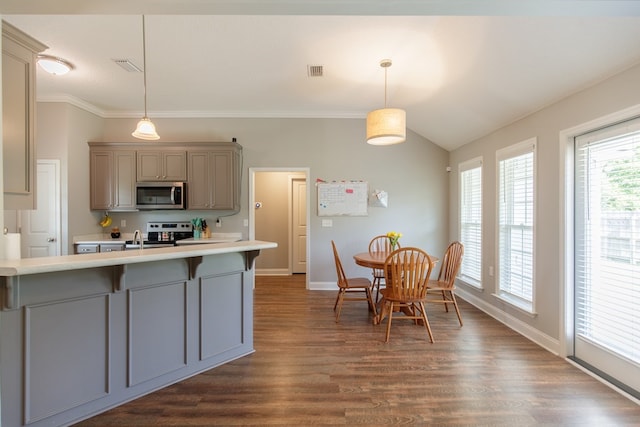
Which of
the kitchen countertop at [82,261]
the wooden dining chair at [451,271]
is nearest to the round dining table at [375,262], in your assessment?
the wooden dining chair at [451,271]

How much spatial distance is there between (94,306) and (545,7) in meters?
2.98

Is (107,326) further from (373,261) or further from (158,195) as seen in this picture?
(158,195)

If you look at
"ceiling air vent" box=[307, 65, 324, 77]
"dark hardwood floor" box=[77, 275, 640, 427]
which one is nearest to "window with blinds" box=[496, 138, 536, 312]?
"dark hardwood floor" box=[77, 275, 640, 427]

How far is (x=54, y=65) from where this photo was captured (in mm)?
3037

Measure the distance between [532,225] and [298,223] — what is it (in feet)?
12.9

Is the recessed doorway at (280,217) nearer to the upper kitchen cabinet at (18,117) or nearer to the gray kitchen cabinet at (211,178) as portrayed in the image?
the gray kitchen cabinet at (211,178)

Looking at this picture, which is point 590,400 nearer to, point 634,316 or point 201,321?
point 634,316

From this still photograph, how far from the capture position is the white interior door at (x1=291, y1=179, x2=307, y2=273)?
5820 mm

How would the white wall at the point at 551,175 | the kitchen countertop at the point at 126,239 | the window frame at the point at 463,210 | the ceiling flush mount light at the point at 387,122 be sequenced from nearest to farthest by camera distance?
the white wall at the point at 551,175
the ceiling flush mount light at the point at 387,122
the window frame at the point at 463,210
the kitchen countertop at the point at 126,239

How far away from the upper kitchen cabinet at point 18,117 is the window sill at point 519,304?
416 centimetres

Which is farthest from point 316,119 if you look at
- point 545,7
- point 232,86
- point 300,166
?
point 545,7

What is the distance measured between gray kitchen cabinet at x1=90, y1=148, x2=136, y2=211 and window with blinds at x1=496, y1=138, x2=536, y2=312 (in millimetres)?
5004

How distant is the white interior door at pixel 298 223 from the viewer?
5820mm

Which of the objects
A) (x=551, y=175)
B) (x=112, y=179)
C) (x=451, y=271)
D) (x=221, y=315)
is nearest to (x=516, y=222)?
(x=551, y=175)
